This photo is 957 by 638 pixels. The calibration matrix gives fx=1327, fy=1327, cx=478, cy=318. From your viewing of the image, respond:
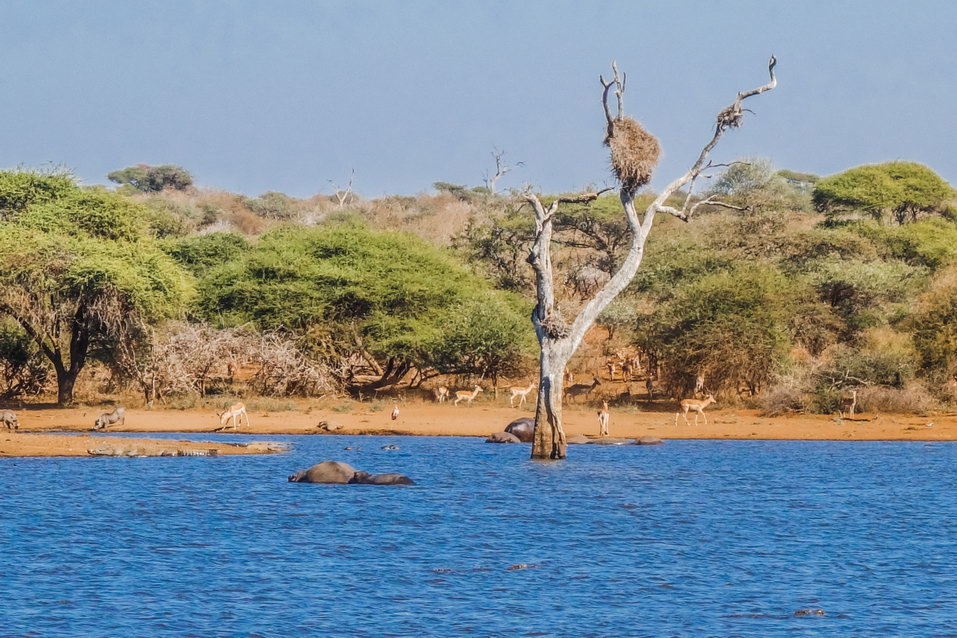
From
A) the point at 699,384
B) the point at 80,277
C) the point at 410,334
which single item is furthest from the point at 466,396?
the point at 80,277

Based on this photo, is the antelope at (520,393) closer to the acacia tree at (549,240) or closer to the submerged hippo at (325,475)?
the acacia tree at (549,240)

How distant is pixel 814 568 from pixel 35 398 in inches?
1246

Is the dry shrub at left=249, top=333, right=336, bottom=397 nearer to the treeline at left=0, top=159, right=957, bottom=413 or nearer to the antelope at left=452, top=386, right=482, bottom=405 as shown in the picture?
the treeline at left=0, top=159, right=957, bottom=413

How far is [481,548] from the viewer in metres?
18.6

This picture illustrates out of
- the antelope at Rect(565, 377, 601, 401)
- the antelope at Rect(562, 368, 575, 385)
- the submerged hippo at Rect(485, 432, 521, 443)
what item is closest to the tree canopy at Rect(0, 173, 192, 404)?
the submerged hippo at Rect(485, 432, 521, 443)

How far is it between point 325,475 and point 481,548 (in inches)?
292

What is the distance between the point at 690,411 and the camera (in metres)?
40.2

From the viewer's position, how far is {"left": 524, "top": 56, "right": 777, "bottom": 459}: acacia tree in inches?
1067

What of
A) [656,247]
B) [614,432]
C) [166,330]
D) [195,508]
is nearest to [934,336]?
[614,432]

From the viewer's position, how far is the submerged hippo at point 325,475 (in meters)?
25.3

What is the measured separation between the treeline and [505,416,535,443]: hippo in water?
8684 mm

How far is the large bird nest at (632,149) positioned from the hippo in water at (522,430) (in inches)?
356

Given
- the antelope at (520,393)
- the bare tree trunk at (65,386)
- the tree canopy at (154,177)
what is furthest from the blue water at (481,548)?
the tree canopy at (154,177)

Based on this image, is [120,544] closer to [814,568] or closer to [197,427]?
[814,568]
